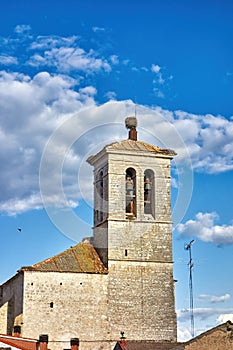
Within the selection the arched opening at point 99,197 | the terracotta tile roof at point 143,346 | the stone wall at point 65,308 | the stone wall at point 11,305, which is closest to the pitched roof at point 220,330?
the terracotta tile roof at point 143,346

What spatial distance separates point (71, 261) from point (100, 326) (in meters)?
3.67

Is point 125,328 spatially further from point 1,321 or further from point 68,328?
point 1,321

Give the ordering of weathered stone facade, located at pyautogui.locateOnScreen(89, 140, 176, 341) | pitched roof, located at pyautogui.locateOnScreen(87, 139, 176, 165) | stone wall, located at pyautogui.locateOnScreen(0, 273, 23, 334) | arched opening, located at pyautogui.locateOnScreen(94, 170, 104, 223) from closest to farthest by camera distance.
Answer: stone wall, located at pyautogui.locateOnScreen(0, 273, 23, 334), weathered stone facade, located at pyautogui.locateOnScreen(89, 140, 176, 341), pitched roof, located at pyautogui.locateOnScreen(87, 139, 176, 165), arched opening, located at pyautogui.locateOnScreen(94, 170, 104, 223)

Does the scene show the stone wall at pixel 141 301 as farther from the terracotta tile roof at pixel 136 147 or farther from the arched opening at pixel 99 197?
the terracotta tile roof at pixel 136 147

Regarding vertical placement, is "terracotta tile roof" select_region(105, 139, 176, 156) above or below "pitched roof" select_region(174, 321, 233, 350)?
above

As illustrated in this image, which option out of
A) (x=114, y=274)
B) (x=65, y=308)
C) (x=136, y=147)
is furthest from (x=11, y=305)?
(x=136, y=147)

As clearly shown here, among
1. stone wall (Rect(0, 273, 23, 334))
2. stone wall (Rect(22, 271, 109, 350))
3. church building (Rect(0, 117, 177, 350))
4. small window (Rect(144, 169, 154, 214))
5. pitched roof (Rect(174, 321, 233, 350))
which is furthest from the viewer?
small window (Rect(144, 169, 154, 214))

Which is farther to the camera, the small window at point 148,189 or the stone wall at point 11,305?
the small window at point 148,189

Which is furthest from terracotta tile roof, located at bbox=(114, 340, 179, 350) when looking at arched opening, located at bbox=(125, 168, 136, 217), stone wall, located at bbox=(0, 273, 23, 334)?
arched opening, located at bbox=(125, 168, 136, 217)

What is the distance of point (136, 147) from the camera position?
1623 inches

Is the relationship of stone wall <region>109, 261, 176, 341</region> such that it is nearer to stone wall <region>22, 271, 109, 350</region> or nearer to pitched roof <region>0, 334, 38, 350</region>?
stone wall <region>22, 271, 109, 350</region>

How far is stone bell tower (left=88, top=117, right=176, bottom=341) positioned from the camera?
38.4 meters

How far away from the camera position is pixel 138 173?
4062cm

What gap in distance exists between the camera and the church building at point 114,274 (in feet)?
122
